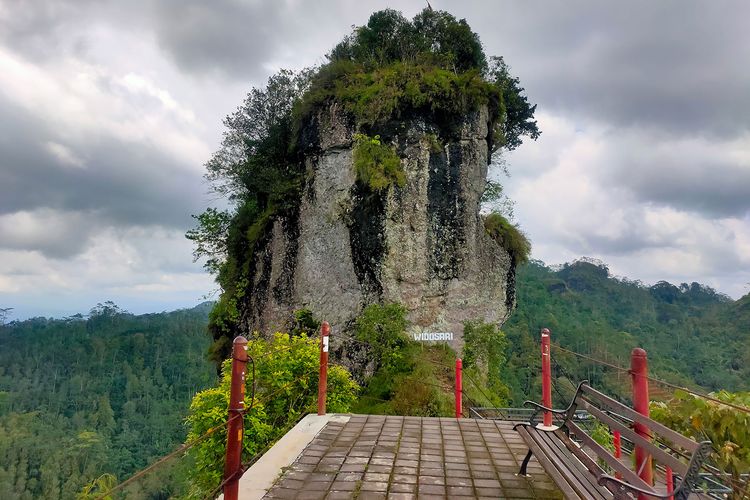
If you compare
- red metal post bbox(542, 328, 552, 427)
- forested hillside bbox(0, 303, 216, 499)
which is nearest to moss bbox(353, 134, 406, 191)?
red metal post bbox(542, 328, 552, 427)

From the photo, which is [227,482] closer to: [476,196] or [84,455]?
[476,196]

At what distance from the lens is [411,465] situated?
410cm

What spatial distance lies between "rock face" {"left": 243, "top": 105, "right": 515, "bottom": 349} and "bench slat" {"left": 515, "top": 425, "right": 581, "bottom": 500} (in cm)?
962

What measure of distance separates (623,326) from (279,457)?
72668 mm

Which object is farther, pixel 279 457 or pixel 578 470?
pixel 279 457

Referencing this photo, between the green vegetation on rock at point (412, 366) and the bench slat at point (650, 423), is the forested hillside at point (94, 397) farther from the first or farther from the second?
the bench slat at point (650, 423)

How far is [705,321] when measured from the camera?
7281 cm

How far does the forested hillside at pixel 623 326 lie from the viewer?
4344 centimetres

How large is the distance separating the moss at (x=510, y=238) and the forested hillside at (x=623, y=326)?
720 inches

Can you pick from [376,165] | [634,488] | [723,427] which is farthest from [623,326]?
[634,488]

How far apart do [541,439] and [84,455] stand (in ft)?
190

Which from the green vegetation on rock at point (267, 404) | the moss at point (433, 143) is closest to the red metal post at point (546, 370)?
the green vegetation on rock at point (267, 404)

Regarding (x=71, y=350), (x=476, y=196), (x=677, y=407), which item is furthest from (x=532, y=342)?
(x=71, y=350)

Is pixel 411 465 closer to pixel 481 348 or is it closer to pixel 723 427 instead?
pixel 723 427
